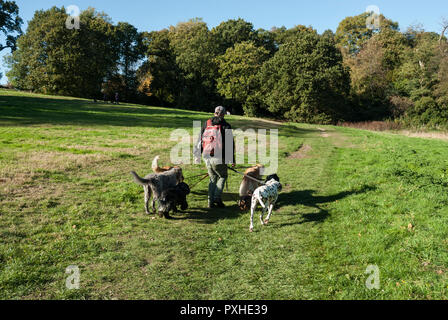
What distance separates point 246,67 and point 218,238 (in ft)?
163

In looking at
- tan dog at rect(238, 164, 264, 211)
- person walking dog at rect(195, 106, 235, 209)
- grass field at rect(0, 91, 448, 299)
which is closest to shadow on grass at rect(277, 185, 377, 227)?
grass field at rect(0, 91, 448, 299)

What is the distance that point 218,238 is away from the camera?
619cm

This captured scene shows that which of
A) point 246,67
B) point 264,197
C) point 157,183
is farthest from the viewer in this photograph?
point 246,67

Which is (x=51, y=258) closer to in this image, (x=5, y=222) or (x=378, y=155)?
(x=5, y=222)

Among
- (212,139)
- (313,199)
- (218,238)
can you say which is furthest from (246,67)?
(218,238)

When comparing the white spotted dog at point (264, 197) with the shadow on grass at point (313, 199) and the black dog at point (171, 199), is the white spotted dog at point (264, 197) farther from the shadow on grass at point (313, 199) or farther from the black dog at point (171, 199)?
the black dog at point (171, 199)

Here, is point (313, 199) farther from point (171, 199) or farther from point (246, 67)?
point (246, 67)

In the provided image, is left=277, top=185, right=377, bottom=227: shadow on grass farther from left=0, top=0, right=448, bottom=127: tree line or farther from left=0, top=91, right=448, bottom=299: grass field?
left=0, top=0, right=448, bottom=127: tree line

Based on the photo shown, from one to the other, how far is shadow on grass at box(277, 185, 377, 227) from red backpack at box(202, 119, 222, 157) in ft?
8.24

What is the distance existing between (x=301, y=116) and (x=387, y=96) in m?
16.2

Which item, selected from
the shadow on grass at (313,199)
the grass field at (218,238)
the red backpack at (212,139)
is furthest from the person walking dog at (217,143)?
the shadow on grass at (313,199)

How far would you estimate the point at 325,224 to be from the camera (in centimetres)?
692

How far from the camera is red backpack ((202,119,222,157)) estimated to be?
7250 mm
